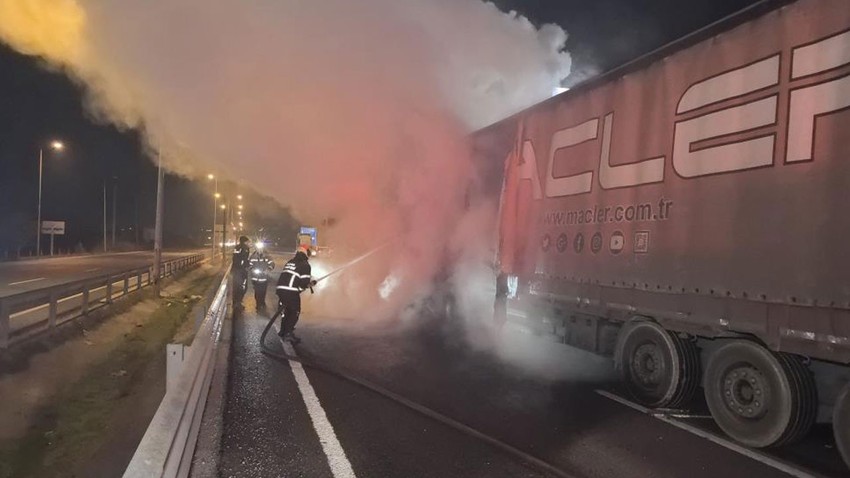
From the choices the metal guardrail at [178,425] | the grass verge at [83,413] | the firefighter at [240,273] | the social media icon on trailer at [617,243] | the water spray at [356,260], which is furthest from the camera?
the firefighter at [240,273]

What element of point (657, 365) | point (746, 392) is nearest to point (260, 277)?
point (657, 365)

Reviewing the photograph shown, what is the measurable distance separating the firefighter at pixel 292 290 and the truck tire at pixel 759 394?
5919 mm

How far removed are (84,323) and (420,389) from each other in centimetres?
732

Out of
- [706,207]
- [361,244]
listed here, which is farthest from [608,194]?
[361,244]

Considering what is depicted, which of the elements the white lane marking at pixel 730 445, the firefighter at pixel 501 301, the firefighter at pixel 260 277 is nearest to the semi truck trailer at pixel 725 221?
the white lane marking at pixel 730 445

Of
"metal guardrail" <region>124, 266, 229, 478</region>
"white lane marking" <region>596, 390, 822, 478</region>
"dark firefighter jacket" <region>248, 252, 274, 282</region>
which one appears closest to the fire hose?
"metal guardrail" <region>124, 266, 229, 478</region>

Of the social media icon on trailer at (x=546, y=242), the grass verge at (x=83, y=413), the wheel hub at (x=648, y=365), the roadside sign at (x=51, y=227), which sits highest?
the social media icon on trailer at (x=546, y=242)

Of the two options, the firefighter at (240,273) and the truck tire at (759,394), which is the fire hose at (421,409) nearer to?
the truck tire at (759,394)

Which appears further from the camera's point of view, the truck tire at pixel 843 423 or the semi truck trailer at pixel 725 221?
the semi truck trailer at pixel 725 221

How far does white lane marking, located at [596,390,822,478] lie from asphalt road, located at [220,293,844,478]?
0.07 metres

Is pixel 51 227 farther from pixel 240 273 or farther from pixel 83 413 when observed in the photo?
pixel 83 413

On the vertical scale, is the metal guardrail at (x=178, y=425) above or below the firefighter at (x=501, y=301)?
below

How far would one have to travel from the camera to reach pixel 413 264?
1222cm

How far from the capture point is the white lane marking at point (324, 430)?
13.7 feet
